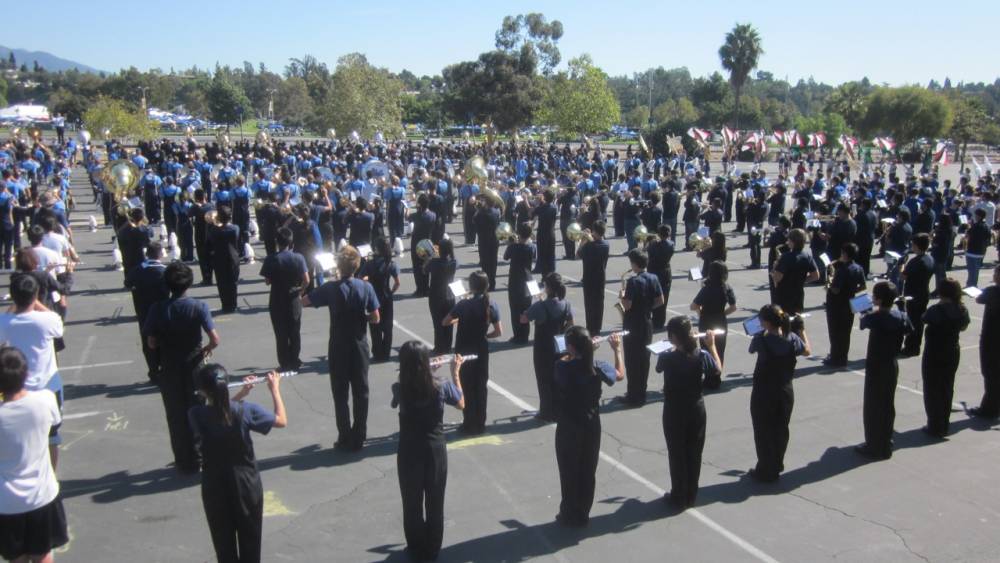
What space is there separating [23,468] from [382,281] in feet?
19.7

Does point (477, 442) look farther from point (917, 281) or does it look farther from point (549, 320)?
point (917, 281)

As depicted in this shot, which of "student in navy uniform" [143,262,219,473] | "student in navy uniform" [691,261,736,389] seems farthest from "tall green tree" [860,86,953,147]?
"student in navy uniform" [143,262,219,473]

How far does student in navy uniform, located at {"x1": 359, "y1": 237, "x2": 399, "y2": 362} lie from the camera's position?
1041 cm

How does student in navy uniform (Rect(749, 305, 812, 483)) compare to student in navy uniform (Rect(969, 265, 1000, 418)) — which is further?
student in navy uniform (Rect(969, 265, 1000, 418))

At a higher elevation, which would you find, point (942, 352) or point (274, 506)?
point (942, 352)

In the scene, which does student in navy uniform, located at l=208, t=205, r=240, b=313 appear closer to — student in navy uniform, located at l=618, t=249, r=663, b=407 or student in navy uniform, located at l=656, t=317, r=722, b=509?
student in navy uniform, located at l=618, t=249, r=663, b=407

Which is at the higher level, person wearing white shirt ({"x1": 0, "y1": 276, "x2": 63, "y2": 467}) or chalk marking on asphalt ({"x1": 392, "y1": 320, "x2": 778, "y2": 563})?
person wearing white shirt ({"x1": 0, "y1": 276, "x2": 63, "y2": 467})

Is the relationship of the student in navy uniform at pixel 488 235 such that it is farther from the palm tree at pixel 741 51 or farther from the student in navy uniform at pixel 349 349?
the palm tree at pixel 741 51

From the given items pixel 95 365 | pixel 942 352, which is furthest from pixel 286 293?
pixel 942 352

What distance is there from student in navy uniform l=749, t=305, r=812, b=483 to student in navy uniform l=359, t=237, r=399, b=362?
4.86 meters

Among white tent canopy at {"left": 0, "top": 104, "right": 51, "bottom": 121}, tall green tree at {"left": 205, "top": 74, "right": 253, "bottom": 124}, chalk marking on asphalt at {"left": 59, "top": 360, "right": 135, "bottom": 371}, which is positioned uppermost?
tall green tree at {"left": 205, "top": 74, "right": 253, "bottom": 124}

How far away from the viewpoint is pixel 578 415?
245 inches

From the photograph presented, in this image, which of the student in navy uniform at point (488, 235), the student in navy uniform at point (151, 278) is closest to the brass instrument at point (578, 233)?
the student in navy uniform at point (488, 235)

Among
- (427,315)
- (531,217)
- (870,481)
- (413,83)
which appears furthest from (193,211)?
(413,83)
